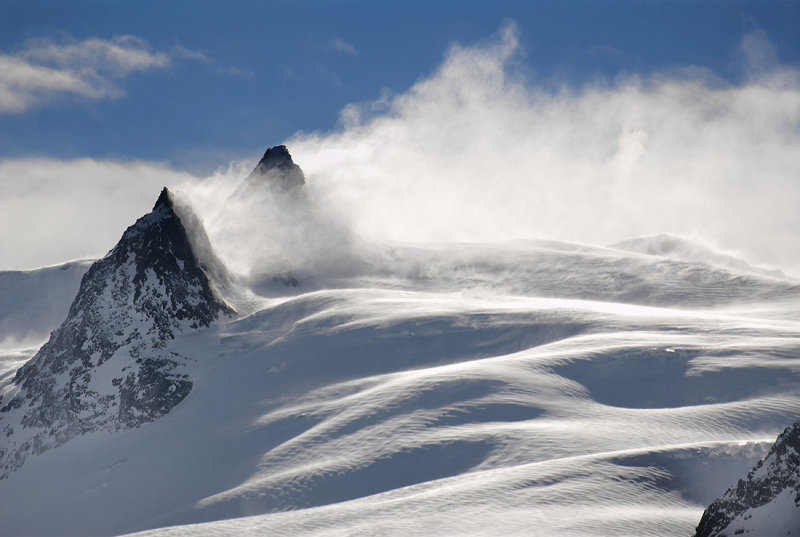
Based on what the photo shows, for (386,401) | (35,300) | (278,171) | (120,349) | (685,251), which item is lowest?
(386,401)

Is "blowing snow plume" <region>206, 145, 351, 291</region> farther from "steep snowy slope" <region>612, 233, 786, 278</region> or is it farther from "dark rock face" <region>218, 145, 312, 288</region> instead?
"steep snowy slope" <region>612, 233, 786, 278</region>

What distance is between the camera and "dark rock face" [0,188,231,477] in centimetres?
5978

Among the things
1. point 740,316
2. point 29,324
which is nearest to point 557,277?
point 740,316

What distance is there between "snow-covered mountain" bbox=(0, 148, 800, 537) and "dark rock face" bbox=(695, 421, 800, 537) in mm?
4522

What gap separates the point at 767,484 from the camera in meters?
22.7

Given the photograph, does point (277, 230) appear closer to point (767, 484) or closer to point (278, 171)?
point (278, 171)

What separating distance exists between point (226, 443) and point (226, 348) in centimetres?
1632

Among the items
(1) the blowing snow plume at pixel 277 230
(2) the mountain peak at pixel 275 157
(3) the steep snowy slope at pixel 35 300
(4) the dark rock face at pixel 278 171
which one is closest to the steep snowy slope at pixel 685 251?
(1) the blowing snow plume at pixel 277 230

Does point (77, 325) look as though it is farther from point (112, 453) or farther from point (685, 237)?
point (685, 237)

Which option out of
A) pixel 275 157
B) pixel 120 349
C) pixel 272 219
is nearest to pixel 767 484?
pixel 120 349

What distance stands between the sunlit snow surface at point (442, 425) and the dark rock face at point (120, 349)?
188 centimetres

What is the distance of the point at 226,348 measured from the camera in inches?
2625

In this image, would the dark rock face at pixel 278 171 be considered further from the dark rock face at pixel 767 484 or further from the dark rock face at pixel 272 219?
the dark rock face at pixel 767 484

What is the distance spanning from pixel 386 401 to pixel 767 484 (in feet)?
97.0
